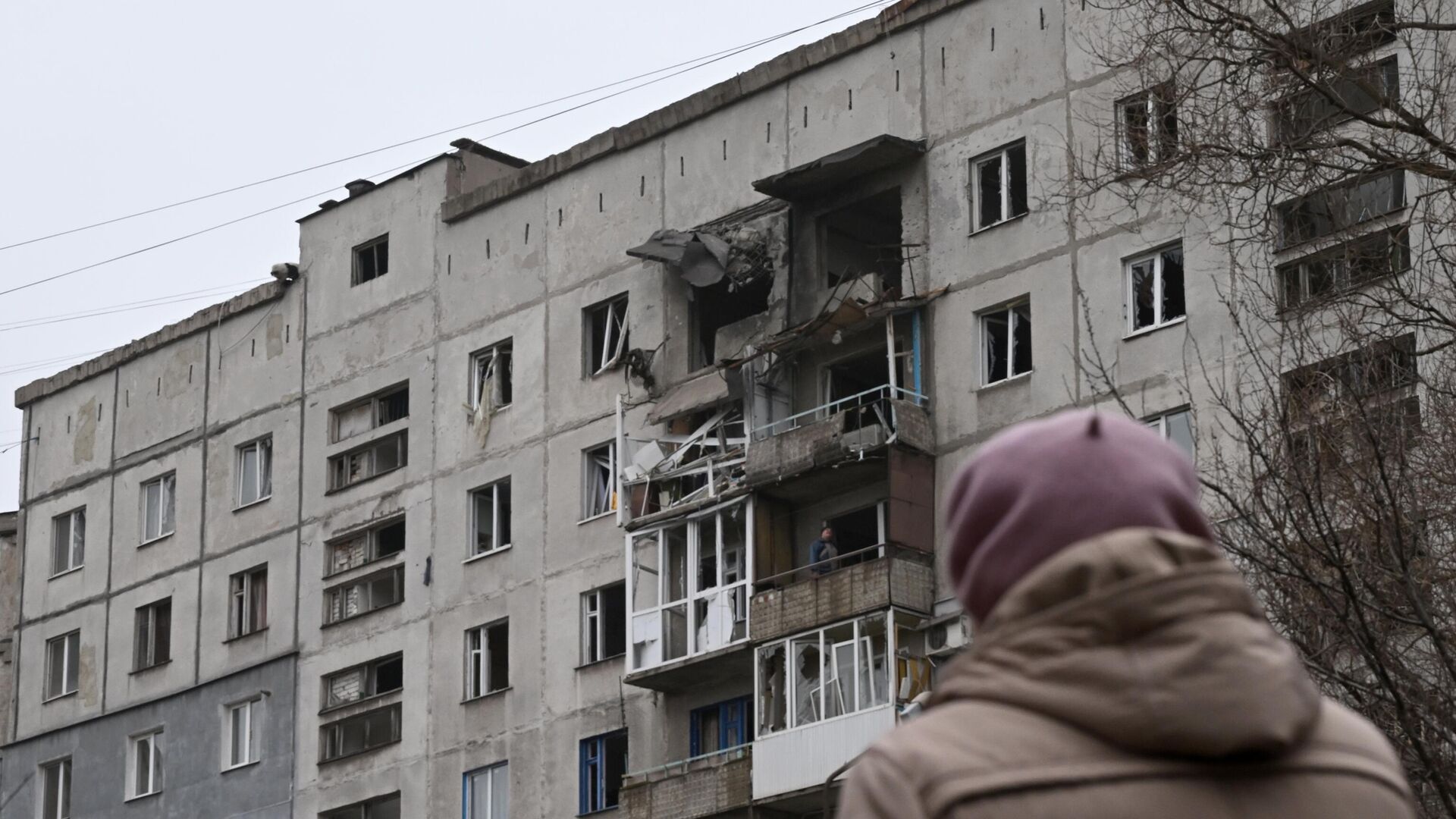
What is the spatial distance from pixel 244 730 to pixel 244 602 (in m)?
2.40

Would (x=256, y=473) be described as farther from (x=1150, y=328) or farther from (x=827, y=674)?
(x=1150, y=328)

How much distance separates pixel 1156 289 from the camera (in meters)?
33.3

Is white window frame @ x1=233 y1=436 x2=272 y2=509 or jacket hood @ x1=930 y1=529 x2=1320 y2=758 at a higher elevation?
white window frame @ x1=233 y1=436 x2=272 y2=509

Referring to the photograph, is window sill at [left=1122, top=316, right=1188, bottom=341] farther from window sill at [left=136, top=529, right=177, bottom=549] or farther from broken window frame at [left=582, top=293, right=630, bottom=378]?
window sill at [left=136, top=529, right=177, bottom=549]

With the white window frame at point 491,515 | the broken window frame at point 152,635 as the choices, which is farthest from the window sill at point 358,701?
the broken window frame at point 152,635

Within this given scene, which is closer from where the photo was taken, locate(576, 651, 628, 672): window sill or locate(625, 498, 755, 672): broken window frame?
locate(625, 498, 755, 672): broken window frame

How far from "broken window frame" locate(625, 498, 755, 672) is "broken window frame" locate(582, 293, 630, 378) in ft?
11.8

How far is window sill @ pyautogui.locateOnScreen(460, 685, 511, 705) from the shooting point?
131 ft

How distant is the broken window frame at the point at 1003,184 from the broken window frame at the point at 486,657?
33.9ft

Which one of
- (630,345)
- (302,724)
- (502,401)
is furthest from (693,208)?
(302,724)

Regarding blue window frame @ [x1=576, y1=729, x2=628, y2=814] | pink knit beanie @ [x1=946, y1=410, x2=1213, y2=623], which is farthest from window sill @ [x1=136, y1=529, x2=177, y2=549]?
pink knit beanie @ [x1=946, y1=410, x2=1213, y2=623]

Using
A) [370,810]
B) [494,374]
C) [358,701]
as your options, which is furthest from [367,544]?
[370,810]

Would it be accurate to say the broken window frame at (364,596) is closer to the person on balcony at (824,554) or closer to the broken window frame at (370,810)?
the broken window frame at (370,810)

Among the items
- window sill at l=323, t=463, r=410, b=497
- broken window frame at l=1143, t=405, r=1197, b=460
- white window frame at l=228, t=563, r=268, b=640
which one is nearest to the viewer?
broken window frame at l=1143, t=405, r=1197, b=460
